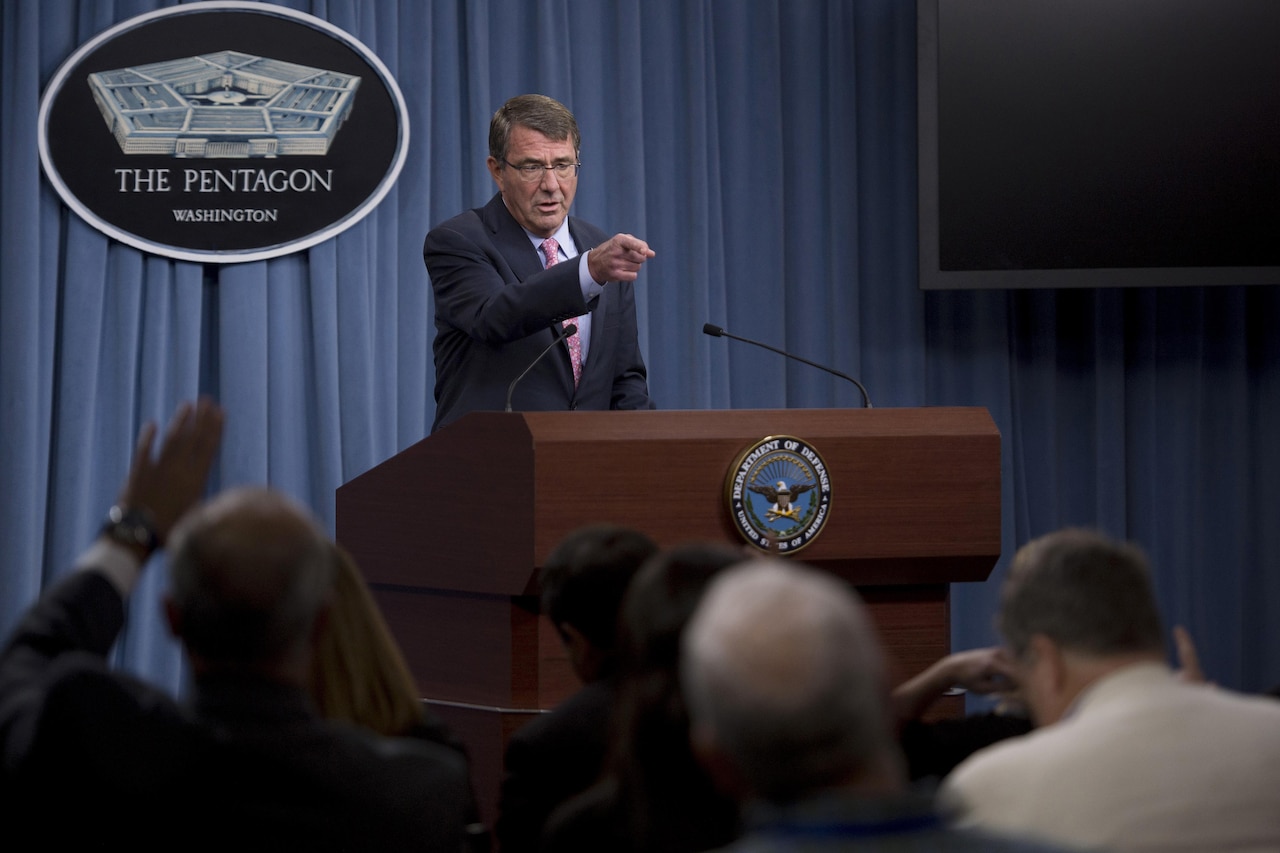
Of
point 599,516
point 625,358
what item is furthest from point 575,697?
point 625,358

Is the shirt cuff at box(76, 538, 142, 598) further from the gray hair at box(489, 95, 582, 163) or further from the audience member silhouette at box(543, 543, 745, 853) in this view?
the gray hair at box(489, 95, 582, 163)

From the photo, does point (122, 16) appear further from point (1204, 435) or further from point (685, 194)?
point (1204, 435)

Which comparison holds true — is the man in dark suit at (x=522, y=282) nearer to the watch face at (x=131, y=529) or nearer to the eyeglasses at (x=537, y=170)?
the eyeglasses at (x=537, y=170)

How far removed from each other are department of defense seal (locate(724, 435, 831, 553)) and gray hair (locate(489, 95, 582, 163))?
1.29 meters

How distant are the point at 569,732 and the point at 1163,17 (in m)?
4.05

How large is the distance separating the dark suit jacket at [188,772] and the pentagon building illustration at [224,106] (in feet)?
12.3

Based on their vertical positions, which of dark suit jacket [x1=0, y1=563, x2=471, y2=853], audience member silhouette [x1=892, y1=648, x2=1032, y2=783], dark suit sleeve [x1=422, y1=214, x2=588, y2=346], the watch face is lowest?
audience member silhouette [x1=892, y1=648, x2=1032, y2=783]

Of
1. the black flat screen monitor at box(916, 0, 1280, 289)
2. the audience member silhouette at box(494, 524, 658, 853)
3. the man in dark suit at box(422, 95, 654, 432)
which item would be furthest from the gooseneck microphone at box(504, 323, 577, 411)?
the black flat screen monitor at box(916, 0, 1280, 289)

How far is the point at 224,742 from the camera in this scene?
1.28 metres

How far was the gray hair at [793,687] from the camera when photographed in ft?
3.27

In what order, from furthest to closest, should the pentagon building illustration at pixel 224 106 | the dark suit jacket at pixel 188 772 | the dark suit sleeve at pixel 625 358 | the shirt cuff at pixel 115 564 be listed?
1. the pentagon building illustration at pixel 224 106
2. the dark suit sleeve at pixel 625 358
3. the shirt cuff at pixel 115 564
4. the dark suit jacket at pixel 188 772

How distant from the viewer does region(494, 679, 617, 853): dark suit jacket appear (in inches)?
66.0

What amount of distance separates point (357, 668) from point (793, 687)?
722 mm

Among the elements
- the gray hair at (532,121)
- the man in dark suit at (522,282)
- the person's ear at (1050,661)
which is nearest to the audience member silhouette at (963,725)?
the person's ear at (1050,661)
